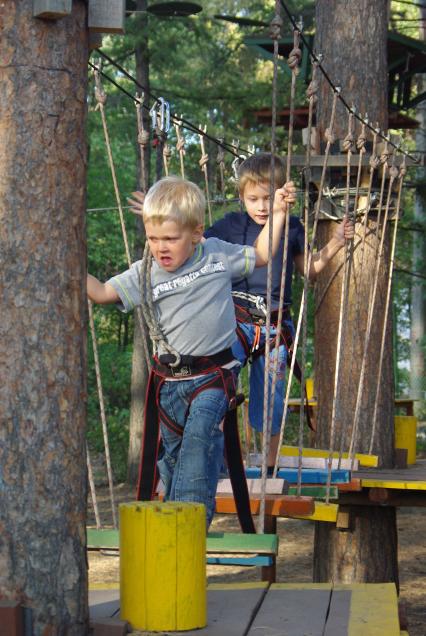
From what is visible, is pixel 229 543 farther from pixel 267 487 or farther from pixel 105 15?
pixel 105 15

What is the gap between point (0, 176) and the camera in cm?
281

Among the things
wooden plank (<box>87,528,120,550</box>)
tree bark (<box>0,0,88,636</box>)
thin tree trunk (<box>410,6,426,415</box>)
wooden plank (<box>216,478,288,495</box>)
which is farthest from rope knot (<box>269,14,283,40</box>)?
thin tree trunk (<box>410,6,426,415</box>)

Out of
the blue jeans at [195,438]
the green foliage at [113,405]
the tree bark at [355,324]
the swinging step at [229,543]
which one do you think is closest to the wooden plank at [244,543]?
the swinging step at [229,543]

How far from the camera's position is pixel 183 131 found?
20.5 m

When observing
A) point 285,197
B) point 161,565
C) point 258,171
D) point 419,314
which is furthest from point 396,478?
point 419,314

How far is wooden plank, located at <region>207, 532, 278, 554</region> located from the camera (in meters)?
3.71

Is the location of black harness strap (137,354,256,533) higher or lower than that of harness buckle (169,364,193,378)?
lower

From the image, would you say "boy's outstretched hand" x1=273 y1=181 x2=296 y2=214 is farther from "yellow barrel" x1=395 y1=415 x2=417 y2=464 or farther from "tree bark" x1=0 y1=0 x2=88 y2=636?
"yellow barrel" x1=395 y1=415 x2=417 y2=464

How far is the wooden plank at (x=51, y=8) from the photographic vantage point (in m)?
2.81

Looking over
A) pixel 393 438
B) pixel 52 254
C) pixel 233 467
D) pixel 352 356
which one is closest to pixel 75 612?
pixel 52 254

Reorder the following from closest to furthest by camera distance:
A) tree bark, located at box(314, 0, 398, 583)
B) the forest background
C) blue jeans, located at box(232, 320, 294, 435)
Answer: blue jeans, located at box(232, 320, 294, 435)
tree bark, located at box(314, 0, 398, 583)
the forest background

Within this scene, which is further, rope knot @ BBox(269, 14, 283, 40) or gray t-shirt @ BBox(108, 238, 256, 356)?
rope knot @ BBox(269, 14, 283, 40)

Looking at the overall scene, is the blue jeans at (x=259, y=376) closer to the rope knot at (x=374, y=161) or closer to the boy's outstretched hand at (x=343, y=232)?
the boy's outstretched hand at (x=343, y=232)

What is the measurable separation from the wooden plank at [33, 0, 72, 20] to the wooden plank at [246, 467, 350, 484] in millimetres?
3112
